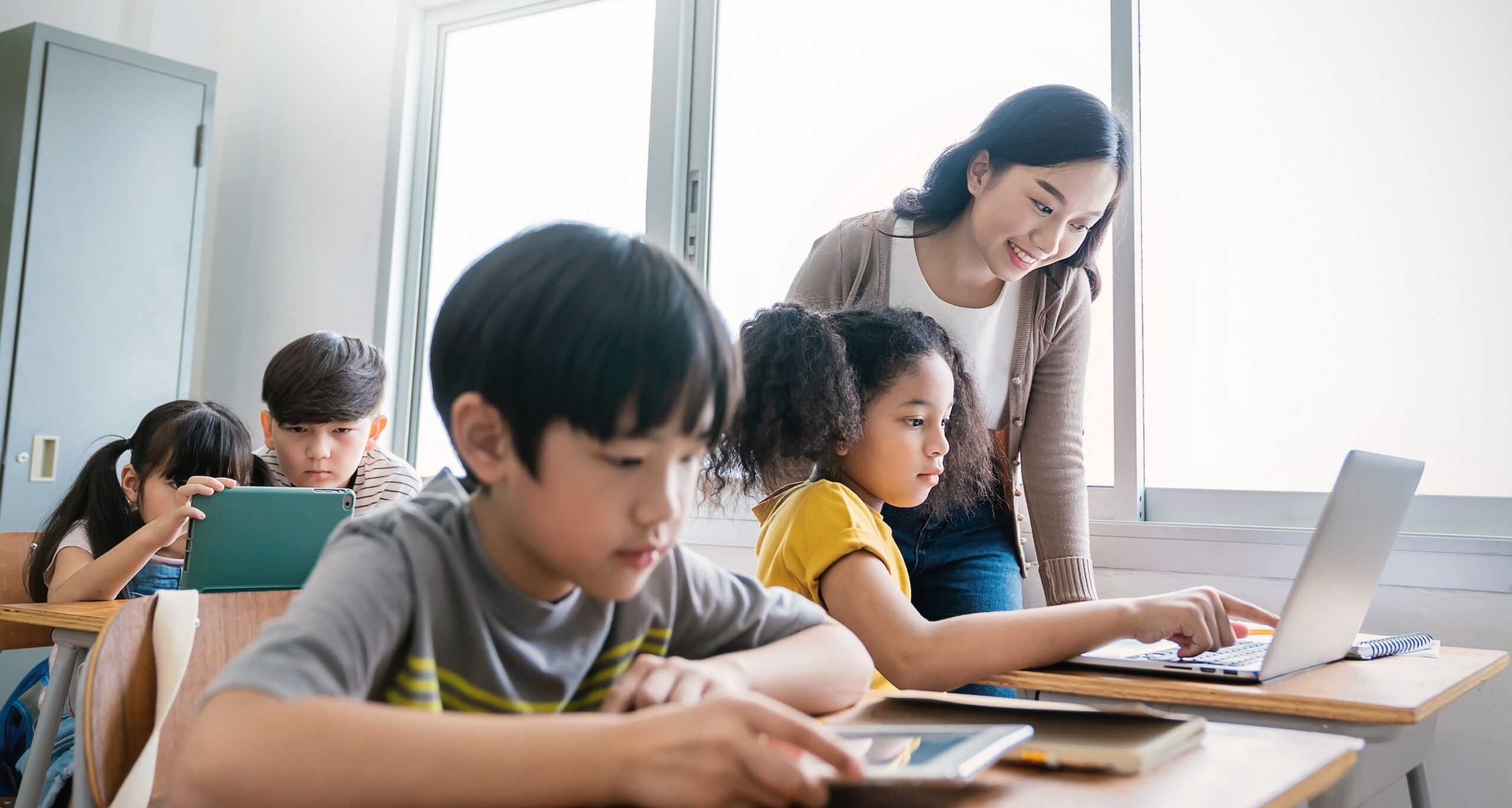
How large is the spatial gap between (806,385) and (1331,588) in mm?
668

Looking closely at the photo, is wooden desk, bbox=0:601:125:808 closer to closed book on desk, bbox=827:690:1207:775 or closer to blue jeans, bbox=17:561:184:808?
blue jeans, bbox=17:561:184:808

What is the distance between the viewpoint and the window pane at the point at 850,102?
2516 mm

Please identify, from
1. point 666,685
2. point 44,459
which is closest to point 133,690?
point 666,685

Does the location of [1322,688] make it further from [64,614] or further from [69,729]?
[69,729]

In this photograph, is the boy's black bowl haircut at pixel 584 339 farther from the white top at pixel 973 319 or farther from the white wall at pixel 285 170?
the white wall at pixel 285 170

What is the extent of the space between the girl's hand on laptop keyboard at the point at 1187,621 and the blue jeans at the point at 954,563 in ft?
1.53

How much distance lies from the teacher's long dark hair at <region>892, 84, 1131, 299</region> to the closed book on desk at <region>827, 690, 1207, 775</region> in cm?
109

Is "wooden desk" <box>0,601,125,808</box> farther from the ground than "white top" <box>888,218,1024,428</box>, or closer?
closer

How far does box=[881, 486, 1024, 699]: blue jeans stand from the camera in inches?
65.4

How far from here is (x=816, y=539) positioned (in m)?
1.22

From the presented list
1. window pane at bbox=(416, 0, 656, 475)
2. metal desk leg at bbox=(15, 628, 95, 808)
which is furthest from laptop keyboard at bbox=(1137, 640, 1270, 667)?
window pane at bbox=(416, 0, 656, 475)

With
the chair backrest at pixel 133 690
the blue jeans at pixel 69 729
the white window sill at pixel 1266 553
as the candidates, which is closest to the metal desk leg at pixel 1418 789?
the white window sill at pixel 1266 553

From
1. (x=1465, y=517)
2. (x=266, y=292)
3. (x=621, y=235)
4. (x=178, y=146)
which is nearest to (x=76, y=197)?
(x=178, y=146)

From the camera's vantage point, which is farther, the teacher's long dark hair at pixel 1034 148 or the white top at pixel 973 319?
the white top at pixel 973 319
